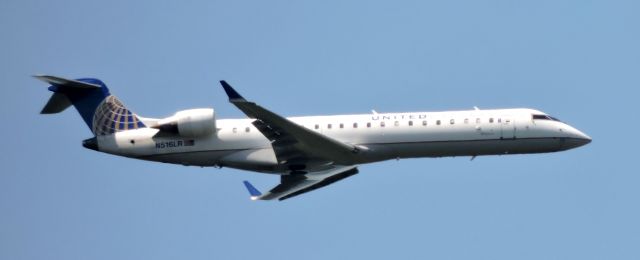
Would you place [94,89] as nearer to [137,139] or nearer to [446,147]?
[137,139]

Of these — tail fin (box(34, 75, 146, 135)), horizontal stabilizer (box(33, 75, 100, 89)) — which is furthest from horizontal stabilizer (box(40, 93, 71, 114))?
horizontal stabilizer (box(33, 75, 100, 89))

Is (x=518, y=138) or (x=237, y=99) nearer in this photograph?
(x=237, y=99)

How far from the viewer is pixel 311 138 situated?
34.8 meters

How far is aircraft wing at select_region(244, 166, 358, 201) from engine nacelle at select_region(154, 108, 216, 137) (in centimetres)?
357

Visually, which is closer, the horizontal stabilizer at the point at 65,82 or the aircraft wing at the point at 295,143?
the aircraft wing at the point at 295,143

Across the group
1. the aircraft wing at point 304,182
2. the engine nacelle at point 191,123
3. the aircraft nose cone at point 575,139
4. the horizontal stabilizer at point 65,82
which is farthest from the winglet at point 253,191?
the aircraft nose cone at point 575,139

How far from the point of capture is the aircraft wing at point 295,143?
112 feet

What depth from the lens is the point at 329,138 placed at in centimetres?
3469

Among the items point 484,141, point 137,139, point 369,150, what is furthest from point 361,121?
point 137,139

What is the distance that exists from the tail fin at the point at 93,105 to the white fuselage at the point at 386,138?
685mm

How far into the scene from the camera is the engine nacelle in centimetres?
3606

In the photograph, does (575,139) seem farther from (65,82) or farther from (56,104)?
(56,104)

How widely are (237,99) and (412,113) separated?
7223mm

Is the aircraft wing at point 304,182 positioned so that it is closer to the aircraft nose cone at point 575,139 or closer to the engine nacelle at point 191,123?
the engine nacelle at point 191,123
